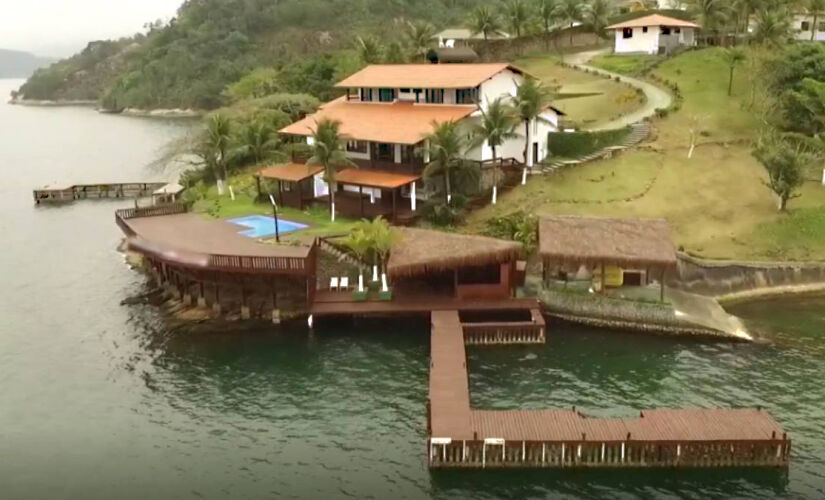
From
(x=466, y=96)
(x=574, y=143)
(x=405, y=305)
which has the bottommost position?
(x=405, y=305)

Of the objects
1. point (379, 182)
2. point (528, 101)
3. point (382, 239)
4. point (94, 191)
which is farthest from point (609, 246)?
point (94, 191)

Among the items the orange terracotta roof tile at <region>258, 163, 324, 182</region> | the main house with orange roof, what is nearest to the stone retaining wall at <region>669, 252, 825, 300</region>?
the main house with orange roof

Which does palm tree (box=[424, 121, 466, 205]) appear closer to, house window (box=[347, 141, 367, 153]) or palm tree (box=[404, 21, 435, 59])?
house window (box=[347, 141, 367, 153])

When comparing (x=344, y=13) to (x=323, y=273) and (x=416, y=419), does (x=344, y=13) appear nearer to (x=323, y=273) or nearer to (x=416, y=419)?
(x=323, y=273)

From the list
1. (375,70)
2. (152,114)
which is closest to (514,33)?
(375,70)

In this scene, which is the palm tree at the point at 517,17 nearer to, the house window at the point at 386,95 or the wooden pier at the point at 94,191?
the house window at the point at 386,95

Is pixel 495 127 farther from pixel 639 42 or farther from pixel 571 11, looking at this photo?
pixel 571 11
